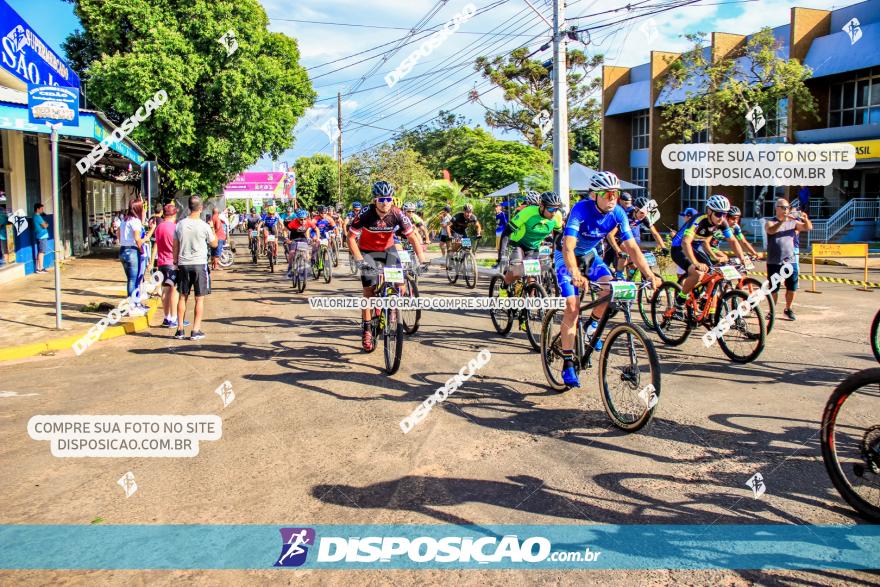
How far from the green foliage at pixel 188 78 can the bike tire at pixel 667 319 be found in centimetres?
2284

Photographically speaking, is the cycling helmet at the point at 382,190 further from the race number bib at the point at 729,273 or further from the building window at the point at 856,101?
the building window at the point at 856,101

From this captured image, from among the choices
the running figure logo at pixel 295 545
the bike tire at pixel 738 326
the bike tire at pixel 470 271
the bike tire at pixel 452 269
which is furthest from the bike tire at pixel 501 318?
the bike tire at pixel 452 269

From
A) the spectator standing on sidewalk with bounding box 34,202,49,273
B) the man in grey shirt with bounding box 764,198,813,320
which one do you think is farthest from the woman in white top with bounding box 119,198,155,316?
the man in grey shirt with bounding box 764,198,813,320

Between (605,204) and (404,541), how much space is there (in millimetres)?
3980

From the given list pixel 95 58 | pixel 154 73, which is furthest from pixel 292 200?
pixel 154 73

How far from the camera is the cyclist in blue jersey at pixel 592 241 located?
21.1 feet

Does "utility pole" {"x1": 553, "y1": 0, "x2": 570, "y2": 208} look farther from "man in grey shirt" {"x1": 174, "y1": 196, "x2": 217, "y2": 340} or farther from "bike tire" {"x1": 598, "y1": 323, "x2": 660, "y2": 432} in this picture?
"bike tire" {"x1": 598, "y1": 323, "x2": 660, "y2": 432}

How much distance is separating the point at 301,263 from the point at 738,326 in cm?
1060

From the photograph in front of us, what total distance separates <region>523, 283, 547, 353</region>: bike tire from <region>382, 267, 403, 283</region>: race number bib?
Answer: 207 centimetres

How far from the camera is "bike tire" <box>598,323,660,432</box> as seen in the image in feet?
18.0

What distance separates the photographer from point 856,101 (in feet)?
106

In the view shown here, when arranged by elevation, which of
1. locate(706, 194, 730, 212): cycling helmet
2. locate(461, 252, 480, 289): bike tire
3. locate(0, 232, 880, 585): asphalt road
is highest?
locate(706, 194, 730, 212): cycling helmet

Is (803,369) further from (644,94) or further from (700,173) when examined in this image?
(644,94)

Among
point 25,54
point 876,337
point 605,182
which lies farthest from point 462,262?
point 25,54
